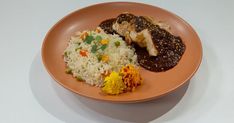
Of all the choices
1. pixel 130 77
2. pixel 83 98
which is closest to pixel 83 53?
pixel 83 98

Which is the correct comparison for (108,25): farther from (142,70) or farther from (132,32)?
(142,70)

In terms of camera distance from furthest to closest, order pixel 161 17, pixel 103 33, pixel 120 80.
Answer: pixel 161 17
pixel 103 33
pixel 120 80

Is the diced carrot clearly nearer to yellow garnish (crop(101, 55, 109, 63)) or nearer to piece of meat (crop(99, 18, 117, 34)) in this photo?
yellow garnish (crop(101, 55, 109, 63))

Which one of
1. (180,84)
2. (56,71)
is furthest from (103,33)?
(180,84)

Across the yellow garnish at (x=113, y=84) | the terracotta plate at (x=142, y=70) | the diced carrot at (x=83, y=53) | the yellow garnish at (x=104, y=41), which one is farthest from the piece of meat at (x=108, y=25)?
the yellow garnish at (x=113, y=84)

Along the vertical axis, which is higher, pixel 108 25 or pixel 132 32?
pixel 108 25

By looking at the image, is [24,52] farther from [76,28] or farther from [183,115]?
[183,115]
